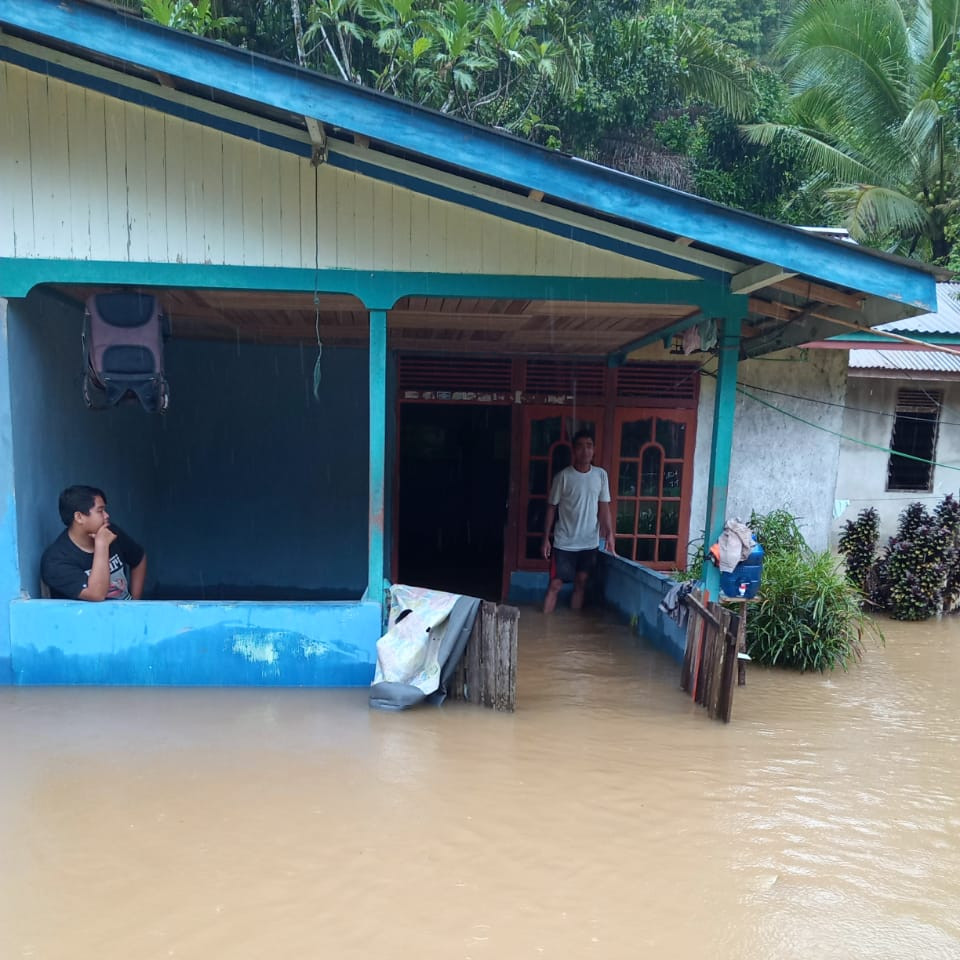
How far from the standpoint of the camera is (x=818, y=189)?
16.1 metres

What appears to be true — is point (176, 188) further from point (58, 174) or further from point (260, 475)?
point (260, 475)

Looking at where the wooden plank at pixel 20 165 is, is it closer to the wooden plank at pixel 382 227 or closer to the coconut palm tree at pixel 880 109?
the wooden plank at pixel 382 227

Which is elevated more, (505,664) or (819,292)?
(819,292)

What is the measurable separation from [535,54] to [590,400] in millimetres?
8415

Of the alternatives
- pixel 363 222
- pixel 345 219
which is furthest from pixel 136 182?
pixel 363 222

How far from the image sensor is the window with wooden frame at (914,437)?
30.9 ft

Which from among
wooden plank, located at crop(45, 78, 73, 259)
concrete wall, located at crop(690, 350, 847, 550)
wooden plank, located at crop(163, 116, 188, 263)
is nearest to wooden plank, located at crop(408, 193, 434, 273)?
wooden plank, located at crop(163, 116, 188, 263)

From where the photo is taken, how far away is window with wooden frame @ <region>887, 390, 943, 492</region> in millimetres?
9430

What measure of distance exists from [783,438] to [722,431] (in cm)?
365

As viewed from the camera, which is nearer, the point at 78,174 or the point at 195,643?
the point at 78,174

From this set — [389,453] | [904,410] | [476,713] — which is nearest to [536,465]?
[389,453]

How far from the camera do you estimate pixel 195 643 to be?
5297mm

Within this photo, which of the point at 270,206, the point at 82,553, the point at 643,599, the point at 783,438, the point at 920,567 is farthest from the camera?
the point at 783,438

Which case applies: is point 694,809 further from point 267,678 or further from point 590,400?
point 590,400
